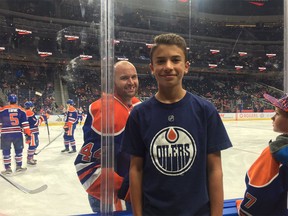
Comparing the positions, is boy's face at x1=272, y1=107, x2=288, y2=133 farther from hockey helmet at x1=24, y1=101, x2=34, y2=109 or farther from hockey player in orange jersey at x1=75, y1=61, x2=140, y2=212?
hockey helmet at x1=24, y1=101, x2=34, y2=109

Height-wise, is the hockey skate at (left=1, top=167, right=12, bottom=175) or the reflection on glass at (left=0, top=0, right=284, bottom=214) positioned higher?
the reflection on glass at (left=0, top=0, right=284, bottom=214)

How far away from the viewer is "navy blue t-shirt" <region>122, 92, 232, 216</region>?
2.78 ft

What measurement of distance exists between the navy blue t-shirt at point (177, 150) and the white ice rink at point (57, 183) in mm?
811

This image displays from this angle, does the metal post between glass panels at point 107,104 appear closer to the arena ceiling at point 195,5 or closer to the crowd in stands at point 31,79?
the arena ceiling at point 195,5

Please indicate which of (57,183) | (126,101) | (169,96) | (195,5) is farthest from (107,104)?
(57,183)

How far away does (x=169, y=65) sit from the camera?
2.80 feet

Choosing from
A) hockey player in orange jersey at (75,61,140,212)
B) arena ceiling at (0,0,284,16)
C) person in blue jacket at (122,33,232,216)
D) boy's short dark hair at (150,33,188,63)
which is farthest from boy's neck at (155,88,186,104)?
arena ceiling at (0,0,284,16)

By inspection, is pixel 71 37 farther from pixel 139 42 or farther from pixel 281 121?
pixel 281 121

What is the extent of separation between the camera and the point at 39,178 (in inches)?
119

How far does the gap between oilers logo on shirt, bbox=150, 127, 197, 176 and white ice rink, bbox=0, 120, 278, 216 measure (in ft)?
2.70

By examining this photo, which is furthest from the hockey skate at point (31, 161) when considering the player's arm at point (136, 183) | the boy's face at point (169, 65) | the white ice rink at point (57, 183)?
the boy's face at point (169, 65)

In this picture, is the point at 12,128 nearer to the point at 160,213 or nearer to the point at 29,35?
the point at 29,35

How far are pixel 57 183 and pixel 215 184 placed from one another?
222 centimetres

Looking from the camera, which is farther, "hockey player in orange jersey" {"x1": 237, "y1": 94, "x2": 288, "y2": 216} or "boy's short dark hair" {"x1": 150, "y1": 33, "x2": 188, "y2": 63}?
"hockey player in orange jersey" {"x1": 237, "y1": 94, "x2": 288, "y2": 216}
